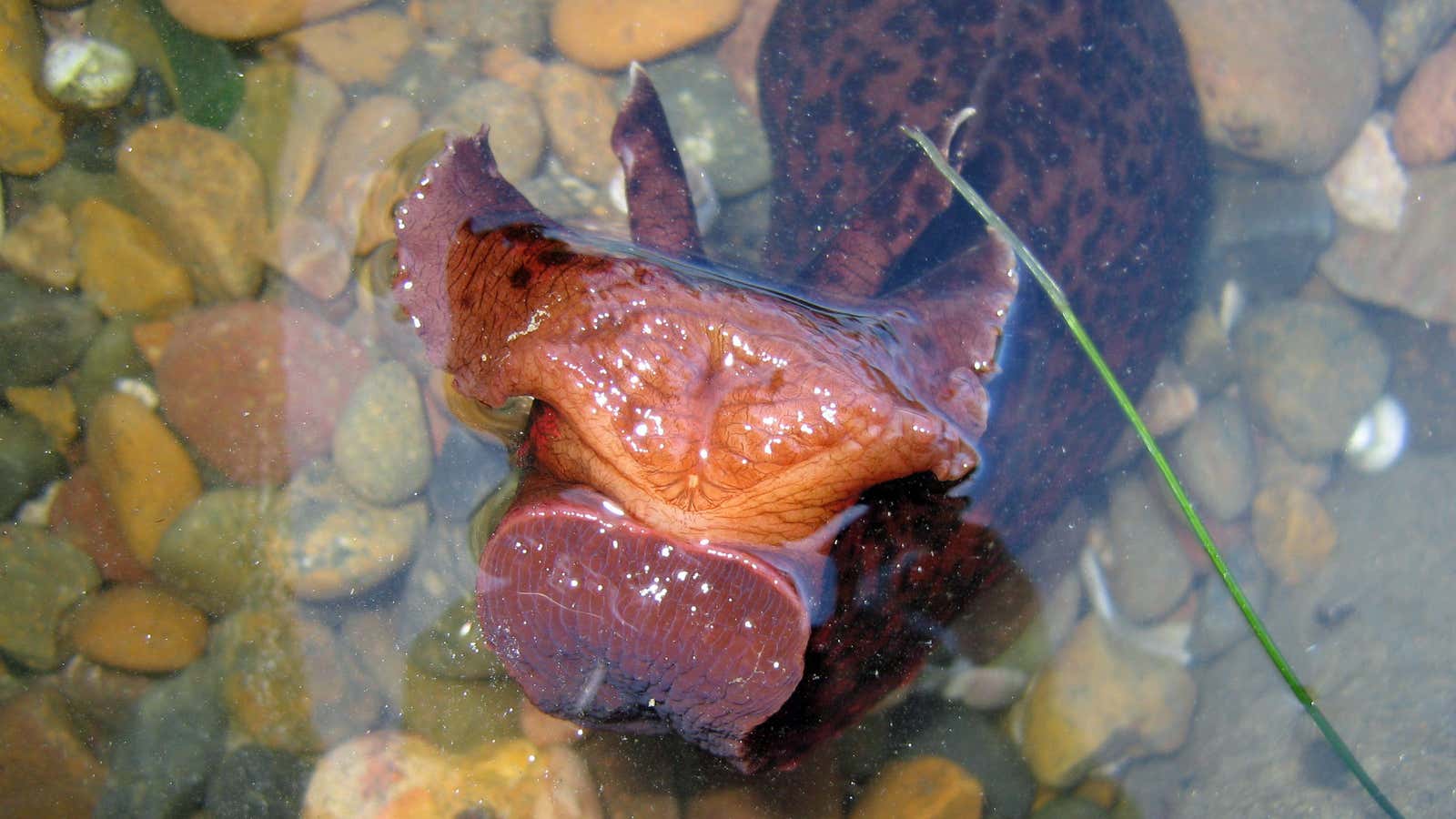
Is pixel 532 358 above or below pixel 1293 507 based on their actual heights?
above

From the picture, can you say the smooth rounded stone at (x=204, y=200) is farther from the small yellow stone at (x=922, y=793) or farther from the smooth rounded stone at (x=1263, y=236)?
the smooth rounded stone at (x=1263, y=236)

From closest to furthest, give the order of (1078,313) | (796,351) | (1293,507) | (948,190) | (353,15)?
1. (796,351)
2. (948,190)
3. (1078,313)
4. (353,15)
5. (1293,507)

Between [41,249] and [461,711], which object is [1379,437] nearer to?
[461,711]

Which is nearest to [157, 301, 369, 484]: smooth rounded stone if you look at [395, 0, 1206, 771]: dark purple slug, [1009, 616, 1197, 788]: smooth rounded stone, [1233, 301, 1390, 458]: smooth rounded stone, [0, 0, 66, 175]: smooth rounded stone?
[0, 0, 66, 175]: smooth rounded stone

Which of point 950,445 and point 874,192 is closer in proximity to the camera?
point 950,445

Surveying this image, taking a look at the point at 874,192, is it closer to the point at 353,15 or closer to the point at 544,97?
the point at 544,97

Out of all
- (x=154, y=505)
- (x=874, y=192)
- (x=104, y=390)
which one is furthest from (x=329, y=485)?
(x=874, y=192)

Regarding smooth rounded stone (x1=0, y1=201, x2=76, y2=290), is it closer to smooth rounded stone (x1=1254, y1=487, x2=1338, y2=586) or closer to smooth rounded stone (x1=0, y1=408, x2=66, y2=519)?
smooth rounded stone (x1=0, y1=408, x2=66, y2=519)
